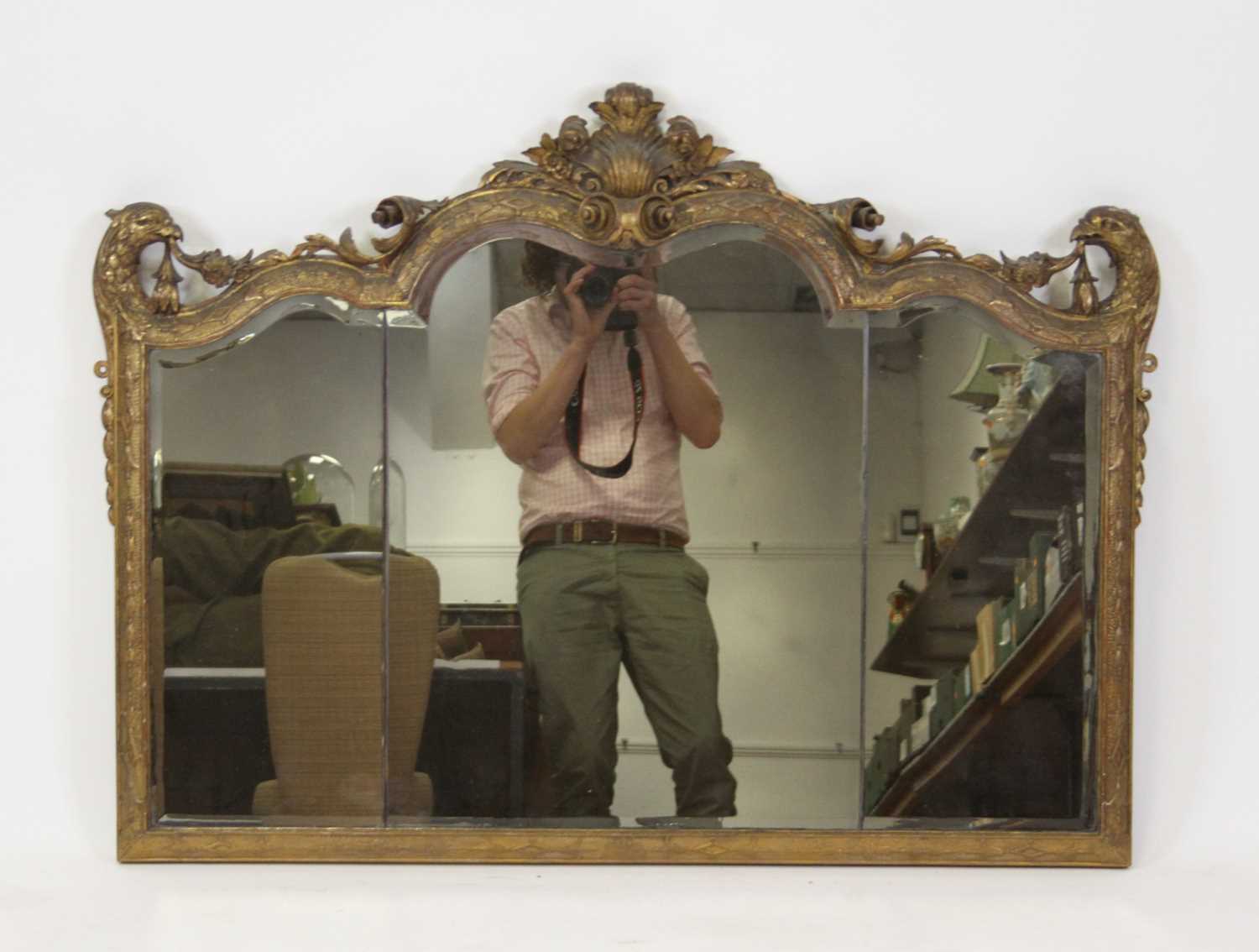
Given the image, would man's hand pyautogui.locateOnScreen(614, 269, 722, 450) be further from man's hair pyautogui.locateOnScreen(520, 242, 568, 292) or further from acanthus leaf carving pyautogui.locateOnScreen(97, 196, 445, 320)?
acanthus leaf carving pyautogui.locateOnScreen(97, 196, 445, 320)

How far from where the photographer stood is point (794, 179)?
1520 millimetres

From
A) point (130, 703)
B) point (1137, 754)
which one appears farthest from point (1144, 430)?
point (130, 703)

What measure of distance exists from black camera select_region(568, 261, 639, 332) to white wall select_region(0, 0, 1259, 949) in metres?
0.17

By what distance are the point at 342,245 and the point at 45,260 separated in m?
0.34

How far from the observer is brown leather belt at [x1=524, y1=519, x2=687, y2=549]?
148 centimetres

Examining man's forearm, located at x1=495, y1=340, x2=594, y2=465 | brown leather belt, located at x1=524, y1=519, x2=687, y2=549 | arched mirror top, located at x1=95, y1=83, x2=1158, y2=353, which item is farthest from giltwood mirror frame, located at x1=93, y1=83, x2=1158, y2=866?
brown leather belt, located at x1=524, y1=519, x2=687, y2=549

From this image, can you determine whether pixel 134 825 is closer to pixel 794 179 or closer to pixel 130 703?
pixel 130 703

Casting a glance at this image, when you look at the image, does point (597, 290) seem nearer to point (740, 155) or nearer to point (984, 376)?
point (740, 155)

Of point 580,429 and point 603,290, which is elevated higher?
point 603,290

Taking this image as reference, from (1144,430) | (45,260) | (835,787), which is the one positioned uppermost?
(45,260)

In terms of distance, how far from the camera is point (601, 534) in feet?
4.90

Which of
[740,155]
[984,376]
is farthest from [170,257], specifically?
[984,376]

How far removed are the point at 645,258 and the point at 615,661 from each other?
1.42 feet

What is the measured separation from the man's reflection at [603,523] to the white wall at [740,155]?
0.45 ft
